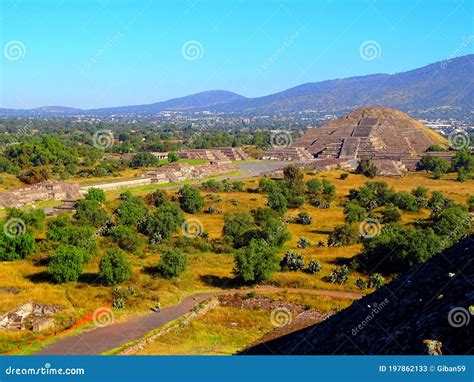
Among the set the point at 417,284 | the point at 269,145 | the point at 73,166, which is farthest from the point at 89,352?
the point at 269,145

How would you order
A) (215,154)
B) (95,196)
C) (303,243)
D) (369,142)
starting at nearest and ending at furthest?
(303,243) → (95,196) → (215,154) → (369,142)

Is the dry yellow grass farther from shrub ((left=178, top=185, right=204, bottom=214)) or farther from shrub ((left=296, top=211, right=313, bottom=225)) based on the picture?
shrub ((left=178, top=185, right=204, bottom=214))

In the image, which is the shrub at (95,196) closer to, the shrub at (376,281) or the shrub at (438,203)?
the shrub at (376,281)

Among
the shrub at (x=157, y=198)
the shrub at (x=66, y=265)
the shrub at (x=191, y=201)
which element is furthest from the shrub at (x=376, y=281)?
the shrub at (x=157, y=198)

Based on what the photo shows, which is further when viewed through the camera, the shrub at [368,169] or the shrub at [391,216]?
the shrub at [368,169]

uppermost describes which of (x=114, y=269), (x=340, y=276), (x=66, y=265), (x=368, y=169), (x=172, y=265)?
(x=66, y=265)

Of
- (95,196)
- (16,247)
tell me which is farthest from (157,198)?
(16,247)

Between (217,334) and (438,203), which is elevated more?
(217,334)

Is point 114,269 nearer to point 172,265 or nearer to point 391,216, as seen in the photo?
point 172,265
